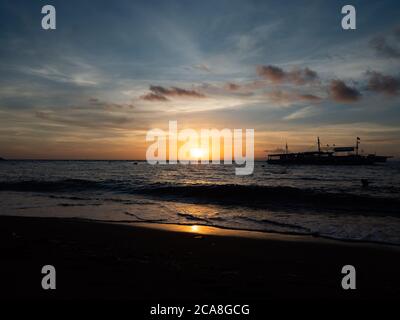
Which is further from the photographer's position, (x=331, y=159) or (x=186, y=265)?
(x=331, y=159)

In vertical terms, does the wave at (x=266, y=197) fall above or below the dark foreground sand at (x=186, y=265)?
below

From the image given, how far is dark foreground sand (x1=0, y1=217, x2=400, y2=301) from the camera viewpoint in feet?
17.1

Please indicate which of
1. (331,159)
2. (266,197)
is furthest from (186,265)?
(331,159)

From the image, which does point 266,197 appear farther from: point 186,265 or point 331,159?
point 331,159

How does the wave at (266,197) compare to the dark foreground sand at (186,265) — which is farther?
the wave at (266,197)

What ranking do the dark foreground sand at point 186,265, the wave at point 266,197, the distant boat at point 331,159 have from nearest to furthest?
the dark foreground sand at point 186,265 < the wave at point 266,197 < the distant boat at point 331,159

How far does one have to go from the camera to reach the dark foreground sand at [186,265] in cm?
521

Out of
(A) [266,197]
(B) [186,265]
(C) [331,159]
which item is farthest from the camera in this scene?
(C) [331,159]

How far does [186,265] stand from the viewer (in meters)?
6.66

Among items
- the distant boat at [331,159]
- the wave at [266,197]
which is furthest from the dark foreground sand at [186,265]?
the distant boat at [331,159]

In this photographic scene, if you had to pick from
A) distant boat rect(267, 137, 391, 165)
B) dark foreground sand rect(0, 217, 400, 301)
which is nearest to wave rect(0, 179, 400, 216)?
dark foreground sand rect(0, 217, 400, 301)

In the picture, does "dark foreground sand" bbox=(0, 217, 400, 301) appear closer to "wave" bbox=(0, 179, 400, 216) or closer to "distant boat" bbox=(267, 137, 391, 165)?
"wave" bbox=(0, 179, 400, 216)

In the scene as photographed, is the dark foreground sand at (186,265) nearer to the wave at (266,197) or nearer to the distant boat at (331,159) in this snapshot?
the wave at (266,197)
